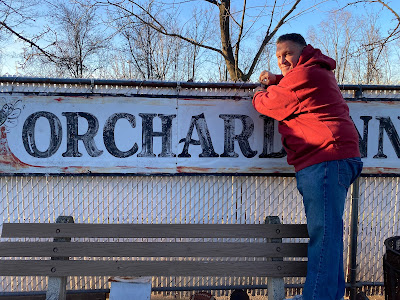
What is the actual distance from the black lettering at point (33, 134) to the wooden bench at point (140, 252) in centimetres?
66

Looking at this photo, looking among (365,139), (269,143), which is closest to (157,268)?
(269,143)

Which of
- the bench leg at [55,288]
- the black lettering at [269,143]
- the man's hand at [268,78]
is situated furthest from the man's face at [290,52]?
the bench leg at [55,288]

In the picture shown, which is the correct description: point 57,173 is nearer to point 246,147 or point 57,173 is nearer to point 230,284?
point 246,147

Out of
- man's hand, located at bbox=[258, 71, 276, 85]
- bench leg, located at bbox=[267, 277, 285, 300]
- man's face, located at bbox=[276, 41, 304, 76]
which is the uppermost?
man's face, located at bbox=[276, 41, 304, 76]

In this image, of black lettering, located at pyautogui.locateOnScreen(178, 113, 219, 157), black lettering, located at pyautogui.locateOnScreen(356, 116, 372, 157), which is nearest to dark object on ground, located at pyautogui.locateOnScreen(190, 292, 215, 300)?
black lettering, located at pyautogui.locateOnScreen(178, 113, 219, 157)

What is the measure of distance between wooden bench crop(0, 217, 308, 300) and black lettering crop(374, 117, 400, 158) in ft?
3.78

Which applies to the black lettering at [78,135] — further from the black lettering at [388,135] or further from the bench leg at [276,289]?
the black lettering at [388,135]

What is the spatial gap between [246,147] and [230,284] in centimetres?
139

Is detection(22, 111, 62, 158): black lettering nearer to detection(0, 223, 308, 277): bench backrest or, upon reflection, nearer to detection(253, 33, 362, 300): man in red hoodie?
detection(0, 223, 308, 277): bench backrest

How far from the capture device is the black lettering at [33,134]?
299 cm

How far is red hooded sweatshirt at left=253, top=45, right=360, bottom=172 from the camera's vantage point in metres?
2.30

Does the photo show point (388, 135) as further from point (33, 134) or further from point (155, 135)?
point (33, 134)

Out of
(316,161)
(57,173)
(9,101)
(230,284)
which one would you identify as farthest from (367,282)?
(9,101)

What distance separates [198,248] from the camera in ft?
8.95
